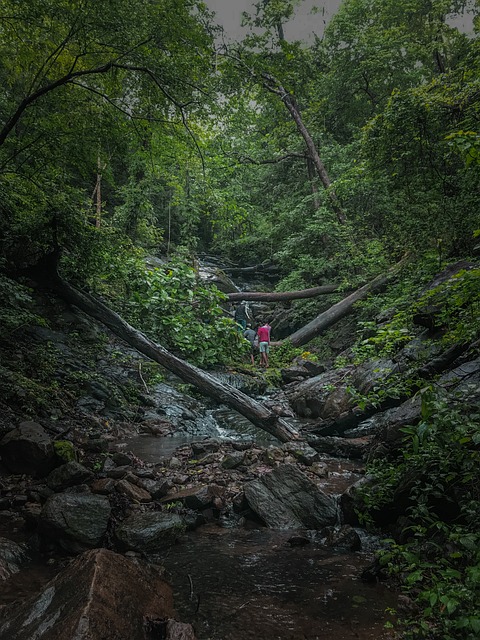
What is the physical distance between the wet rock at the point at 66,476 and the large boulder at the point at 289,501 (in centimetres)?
196

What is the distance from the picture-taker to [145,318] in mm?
11570

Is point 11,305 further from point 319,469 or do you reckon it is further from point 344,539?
point 344,539

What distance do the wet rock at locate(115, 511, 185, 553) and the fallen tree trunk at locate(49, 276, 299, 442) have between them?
148 inches

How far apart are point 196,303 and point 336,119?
1476 cm

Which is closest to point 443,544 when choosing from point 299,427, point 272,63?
point 299,427

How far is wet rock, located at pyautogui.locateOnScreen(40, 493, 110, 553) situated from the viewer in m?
3.19

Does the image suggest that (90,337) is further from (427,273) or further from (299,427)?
(427,273)

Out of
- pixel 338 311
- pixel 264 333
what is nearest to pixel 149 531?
pixel 264 333

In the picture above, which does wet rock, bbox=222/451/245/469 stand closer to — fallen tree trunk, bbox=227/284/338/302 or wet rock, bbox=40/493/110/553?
wet rock, bbox=40/493/110/553

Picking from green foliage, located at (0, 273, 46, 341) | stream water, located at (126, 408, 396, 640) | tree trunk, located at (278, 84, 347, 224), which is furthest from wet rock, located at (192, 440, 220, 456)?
tree trunk, located at (278, 84, 347, 224)

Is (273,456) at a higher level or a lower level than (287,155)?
lower

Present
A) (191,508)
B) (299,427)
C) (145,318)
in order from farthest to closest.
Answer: (145,318)
(299,427)
(191,508)

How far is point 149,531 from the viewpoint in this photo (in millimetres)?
3510

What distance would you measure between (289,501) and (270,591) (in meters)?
1.41
